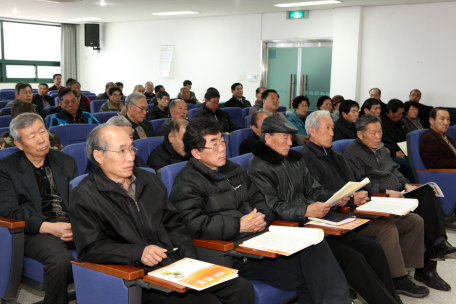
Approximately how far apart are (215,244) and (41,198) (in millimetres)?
1144

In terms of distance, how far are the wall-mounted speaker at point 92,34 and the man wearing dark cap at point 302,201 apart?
12.4m

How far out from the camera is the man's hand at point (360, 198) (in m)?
2.95

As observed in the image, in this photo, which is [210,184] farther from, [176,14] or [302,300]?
[176,14]

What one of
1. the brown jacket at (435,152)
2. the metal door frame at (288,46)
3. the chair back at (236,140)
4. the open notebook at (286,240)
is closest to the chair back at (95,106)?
the chair back at (236,140)

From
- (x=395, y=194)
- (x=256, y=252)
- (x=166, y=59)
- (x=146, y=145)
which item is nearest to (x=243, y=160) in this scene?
(x=146, y=145)

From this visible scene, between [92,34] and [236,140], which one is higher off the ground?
[92,34]

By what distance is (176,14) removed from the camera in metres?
11.3

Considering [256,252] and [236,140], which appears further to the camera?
[236,140]

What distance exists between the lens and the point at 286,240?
2043mm

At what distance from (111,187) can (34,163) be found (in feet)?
2.93

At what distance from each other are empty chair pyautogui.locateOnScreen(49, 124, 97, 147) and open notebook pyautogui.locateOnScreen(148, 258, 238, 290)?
2.69 m

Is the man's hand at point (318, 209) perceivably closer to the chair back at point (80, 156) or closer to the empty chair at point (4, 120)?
the chair back at point (80, 156)

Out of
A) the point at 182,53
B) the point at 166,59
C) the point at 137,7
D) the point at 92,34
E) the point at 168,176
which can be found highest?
the point at 137,7

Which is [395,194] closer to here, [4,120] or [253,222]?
[253,222]
